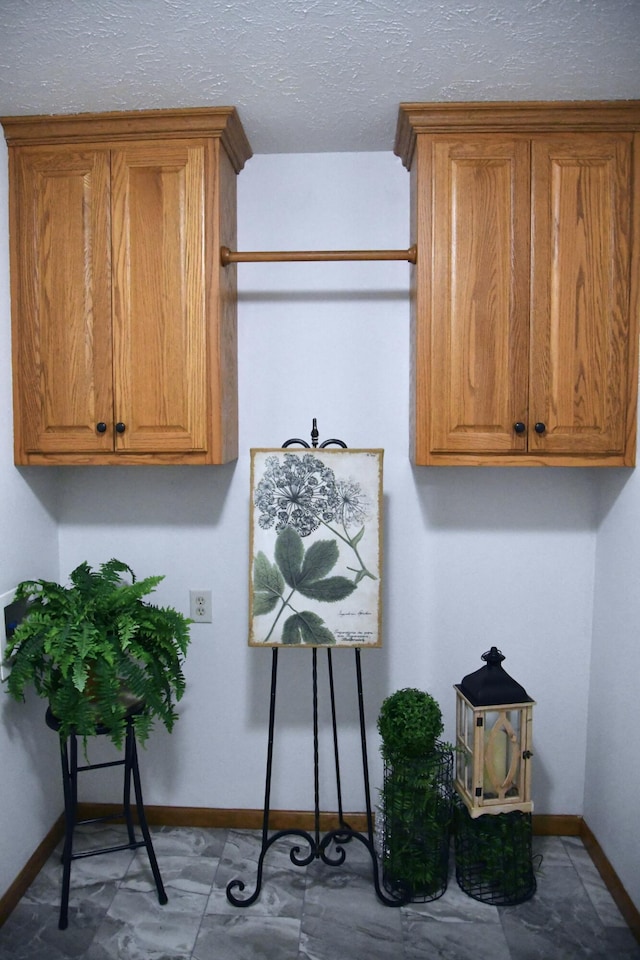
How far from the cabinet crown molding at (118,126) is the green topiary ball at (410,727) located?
5.85 feet

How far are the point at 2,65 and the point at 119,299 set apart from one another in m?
0.64

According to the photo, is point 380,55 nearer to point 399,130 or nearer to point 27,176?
point 399,130

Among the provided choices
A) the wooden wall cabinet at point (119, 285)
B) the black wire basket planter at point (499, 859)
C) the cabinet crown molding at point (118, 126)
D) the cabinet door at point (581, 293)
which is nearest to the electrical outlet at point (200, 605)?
the wooden wall cabinet at point (119, 285)

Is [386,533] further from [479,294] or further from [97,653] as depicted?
[97,653]

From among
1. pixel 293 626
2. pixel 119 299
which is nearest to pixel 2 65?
pixel 119 299

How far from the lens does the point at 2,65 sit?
1.83m

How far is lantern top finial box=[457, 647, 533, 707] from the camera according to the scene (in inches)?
85.7

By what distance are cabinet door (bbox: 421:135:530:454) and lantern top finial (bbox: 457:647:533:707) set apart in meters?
0.65

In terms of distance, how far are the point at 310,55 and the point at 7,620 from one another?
1.75 metres

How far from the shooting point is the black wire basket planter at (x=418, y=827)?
7.14 ft

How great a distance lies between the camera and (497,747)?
7.14 ft

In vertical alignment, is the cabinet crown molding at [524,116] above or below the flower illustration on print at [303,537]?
above

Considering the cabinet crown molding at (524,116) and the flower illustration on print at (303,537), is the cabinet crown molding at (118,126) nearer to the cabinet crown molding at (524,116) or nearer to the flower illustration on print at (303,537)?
the cabinet crown molding at (524,116)

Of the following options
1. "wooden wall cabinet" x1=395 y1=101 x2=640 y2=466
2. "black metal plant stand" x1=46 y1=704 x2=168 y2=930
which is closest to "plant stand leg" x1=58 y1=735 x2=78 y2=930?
"black metal plant stand" x1=46 y1=704 x2=168 y2=930
